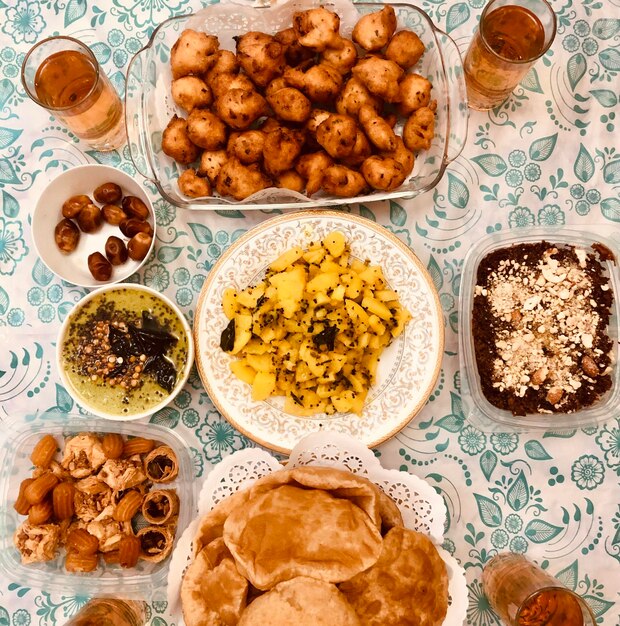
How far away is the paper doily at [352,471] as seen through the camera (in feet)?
5.09

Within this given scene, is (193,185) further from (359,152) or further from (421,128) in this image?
(421,128)

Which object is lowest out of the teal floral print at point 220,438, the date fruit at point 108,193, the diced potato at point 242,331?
the teal floral print at point 220,438

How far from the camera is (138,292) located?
5.58 ft

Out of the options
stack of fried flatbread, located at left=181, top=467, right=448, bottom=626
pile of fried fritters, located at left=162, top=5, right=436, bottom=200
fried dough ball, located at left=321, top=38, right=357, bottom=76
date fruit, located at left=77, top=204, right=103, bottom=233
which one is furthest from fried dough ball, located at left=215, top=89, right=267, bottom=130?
stack of fried flatbread, located at left=181, top=467, right=448, bottom=626

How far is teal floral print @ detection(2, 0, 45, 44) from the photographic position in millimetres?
1890

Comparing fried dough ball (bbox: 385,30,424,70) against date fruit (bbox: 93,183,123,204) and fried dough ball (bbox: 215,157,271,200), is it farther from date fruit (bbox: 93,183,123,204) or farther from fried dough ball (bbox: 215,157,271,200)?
date fruit (bbox: 93,183,123,204)

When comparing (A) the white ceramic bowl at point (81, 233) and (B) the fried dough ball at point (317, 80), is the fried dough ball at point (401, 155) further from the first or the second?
(A) the white ceramic bowl at point (81, 233)

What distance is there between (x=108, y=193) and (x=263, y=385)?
72cm

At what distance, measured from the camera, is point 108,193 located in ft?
5.73

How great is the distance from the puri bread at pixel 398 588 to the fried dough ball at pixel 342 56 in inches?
48.6

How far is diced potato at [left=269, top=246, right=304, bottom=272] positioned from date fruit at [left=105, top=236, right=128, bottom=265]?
44cm

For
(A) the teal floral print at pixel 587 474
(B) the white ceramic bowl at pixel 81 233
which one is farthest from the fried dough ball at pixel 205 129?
(A) the teal floral print at pixel 587 474

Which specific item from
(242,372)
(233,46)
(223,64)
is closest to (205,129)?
(223,64)

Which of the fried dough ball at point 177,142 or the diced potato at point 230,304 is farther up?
the fried dough ball at point 177,142
